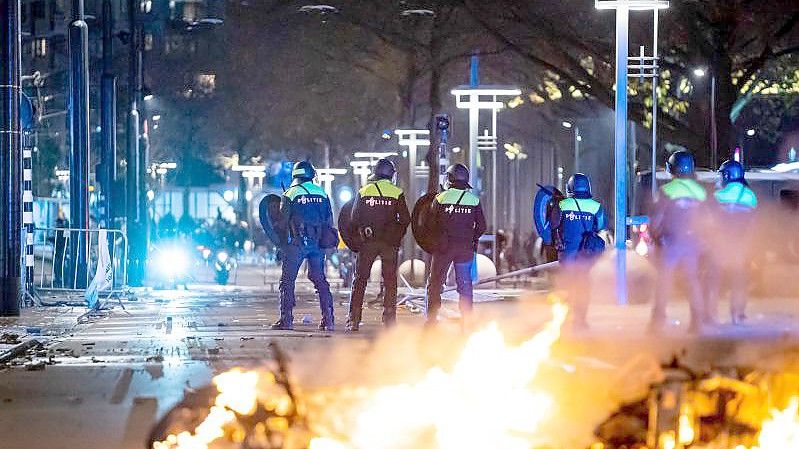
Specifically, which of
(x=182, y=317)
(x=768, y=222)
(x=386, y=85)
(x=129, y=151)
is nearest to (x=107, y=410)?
(x=182, y=317)

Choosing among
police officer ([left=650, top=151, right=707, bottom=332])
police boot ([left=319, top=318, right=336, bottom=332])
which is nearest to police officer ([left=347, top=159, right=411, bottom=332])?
police boot ([left=319, top=318, right=336, bottom=332])

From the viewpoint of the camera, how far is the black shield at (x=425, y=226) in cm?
1636

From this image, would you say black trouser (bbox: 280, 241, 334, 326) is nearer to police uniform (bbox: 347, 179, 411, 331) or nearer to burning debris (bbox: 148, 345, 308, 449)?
police uniform (bbox: 347, 179, 411, 331)

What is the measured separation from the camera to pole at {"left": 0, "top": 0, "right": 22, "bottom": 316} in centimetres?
2027

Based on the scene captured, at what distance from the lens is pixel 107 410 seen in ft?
36.1

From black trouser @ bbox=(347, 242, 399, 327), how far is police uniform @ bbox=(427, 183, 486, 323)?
640 millimetres

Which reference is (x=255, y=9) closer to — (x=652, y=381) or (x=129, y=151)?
(x=129, y=151)

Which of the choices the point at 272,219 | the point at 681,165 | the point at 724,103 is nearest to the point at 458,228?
the point at 272,219

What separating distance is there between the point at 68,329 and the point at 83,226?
11.2 m

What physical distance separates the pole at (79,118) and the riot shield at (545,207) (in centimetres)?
1354

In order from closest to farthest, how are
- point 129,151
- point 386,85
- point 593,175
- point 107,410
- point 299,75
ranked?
point 107,410
point 129,151
point 299,75
point 386,85
point 593,175

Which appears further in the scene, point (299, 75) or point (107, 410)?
point (299, 75)

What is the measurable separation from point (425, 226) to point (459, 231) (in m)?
0.51

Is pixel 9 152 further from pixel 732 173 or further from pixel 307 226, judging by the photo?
pixel 732 173
